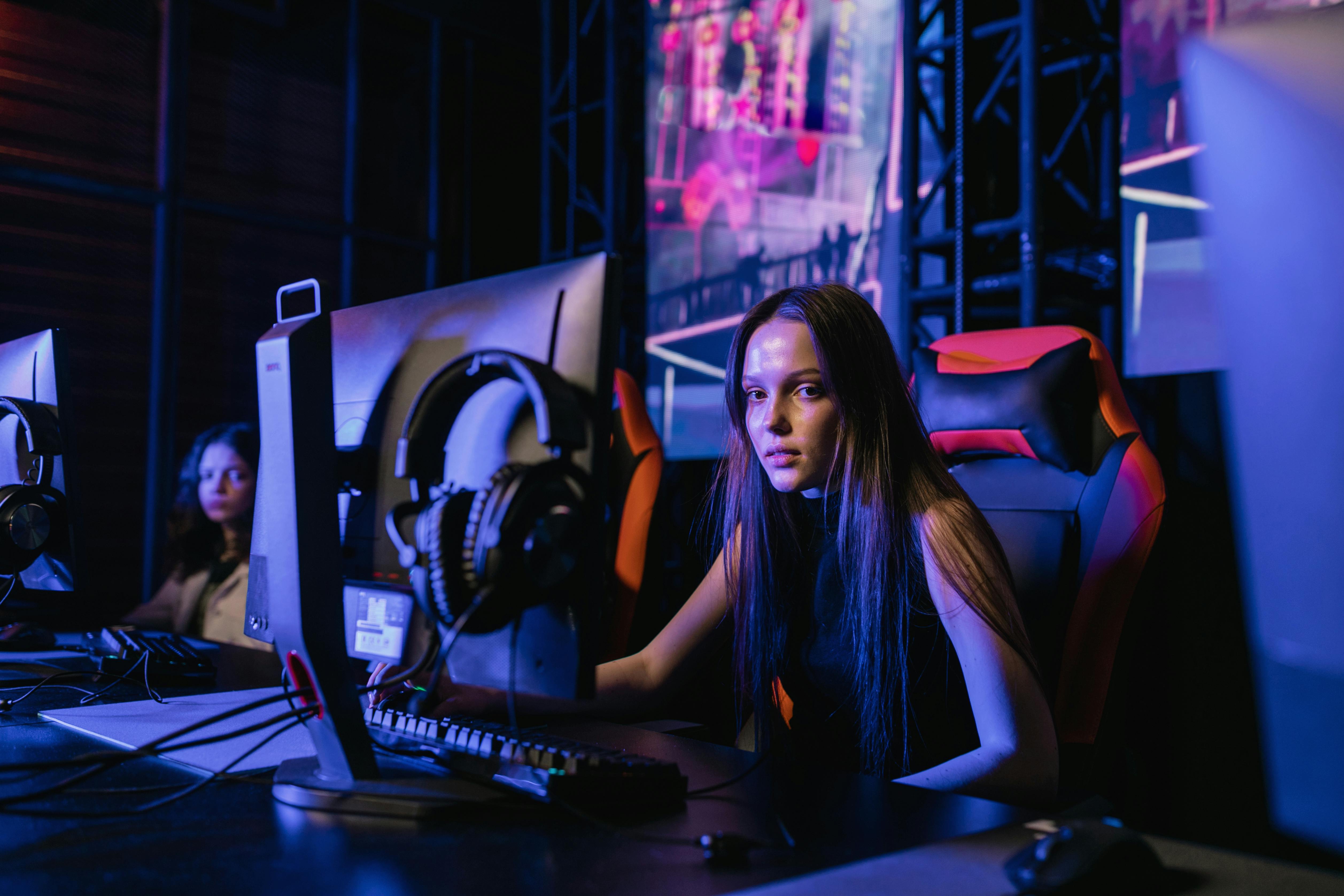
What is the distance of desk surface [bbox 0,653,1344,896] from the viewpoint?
0.62 metres

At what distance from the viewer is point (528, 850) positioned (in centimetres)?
69

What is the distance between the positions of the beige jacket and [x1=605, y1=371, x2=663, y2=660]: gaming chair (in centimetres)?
116

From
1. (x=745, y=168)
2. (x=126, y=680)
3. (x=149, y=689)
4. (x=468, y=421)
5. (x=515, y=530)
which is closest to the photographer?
(x=515, y=530)

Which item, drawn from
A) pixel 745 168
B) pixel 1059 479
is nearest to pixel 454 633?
pixel 1059 479

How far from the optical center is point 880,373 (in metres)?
1.32

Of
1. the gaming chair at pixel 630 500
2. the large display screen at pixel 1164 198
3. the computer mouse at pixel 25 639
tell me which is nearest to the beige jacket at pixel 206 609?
the computer mouse at pixel 25 639

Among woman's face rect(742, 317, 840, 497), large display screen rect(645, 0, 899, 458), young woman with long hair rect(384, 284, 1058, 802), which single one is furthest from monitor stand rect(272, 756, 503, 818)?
large display screen rect(645, 0, 899, 458)

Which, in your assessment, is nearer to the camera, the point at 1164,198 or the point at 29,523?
the point at 29,523

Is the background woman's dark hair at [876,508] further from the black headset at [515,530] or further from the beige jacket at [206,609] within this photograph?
the beige jacket at [206,609]

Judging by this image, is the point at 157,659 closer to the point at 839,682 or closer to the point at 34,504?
the point at 34,504

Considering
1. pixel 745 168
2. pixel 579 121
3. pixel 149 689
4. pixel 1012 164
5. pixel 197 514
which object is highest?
pixel 579 121

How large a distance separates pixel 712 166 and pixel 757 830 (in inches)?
129

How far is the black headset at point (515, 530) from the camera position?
71cm

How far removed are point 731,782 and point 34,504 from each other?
3.42ft
